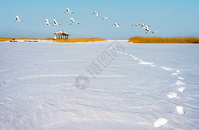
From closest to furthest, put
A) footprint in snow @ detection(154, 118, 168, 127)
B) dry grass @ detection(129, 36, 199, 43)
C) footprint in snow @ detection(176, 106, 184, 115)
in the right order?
footprint in snow @ detection(154, 118, 168, 127) < footprint in snow @ detection(176, 106, 184, 115) < dry grass @ detection(129, 36, 199, 43)

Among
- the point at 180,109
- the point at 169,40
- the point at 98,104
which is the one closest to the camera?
the point at 180,109

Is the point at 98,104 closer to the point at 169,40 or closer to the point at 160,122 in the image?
the point at 160,122

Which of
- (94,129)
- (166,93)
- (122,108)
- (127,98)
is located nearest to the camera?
(94,129)

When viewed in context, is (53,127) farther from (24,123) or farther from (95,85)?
(95,85)

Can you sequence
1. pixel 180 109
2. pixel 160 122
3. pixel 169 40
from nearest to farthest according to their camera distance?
pixel 160 122
pixel 180 109
pixel 169 40

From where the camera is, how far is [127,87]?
2.88 m

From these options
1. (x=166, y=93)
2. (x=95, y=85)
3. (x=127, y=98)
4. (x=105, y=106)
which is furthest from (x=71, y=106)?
(x=166, y=93)

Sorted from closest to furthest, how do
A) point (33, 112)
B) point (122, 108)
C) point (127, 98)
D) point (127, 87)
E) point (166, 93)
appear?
point (33, 112) < point (122, 108) < point (127, 98) < point (166, 93) < point (127, 87)

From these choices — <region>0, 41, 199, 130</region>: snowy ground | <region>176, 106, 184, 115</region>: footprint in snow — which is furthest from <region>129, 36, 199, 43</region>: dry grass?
<region>176, 106, 184, 115</region>: footprint in snow

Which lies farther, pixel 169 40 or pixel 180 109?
pixel 169 40

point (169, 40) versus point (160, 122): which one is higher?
point (169, 40)

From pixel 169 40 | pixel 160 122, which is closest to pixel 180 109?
pixel 160 122

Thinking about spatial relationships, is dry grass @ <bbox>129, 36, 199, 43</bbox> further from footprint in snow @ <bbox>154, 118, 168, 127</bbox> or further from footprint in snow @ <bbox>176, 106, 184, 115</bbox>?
footprint in snow @ <bbox>154, 118, 168, 127</bbox>

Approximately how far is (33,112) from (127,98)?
1156 mm
